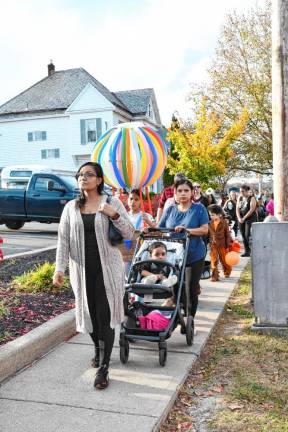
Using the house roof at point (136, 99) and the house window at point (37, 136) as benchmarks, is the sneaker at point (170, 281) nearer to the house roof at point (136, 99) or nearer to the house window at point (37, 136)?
the house window at point (37, 136)

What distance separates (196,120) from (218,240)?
20.3 metres

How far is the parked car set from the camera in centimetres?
1628

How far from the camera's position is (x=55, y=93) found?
37.7 m

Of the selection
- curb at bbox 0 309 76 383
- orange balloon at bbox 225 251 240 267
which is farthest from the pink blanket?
orange balloon at bbox 225 251 240 267

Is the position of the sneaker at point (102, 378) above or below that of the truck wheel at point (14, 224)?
below

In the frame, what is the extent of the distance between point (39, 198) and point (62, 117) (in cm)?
2061

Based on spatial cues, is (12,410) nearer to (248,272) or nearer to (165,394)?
(165,394)

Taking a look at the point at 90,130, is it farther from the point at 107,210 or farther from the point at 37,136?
the point at 107,210

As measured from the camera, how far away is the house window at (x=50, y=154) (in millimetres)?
36281

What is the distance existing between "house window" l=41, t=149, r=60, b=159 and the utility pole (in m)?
31.1

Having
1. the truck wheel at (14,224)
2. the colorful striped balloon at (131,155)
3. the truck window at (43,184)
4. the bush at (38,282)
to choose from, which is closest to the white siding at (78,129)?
the truck wheel at (14,224)

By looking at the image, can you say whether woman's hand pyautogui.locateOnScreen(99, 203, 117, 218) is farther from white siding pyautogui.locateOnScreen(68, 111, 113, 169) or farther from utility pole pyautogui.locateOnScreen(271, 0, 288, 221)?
white siding pyautogui.locateOnScreen(68, 111, 113, 169)

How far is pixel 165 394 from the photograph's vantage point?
3947 mm

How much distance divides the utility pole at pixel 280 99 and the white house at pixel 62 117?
2882 cm
